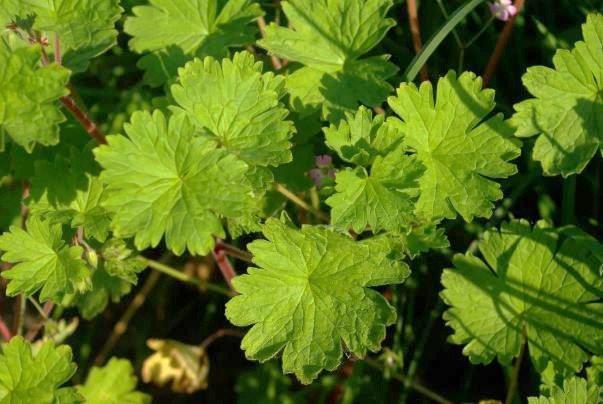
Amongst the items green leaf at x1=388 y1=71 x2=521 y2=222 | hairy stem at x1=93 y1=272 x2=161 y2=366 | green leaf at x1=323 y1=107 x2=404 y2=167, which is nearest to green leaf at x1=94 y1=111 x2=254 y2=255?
green leaf at x1=323 y1=107 x2=404 y2=167

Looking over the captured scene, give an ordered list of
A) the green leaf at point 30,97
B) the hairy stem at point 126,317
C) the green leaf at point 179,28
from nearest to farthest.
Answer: the green leaf at point 30,97, the green leaf at point 179,28, the hairy stem at point 126,317

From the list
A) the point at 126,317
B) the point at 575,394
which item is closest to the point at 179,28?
the point at 126,317

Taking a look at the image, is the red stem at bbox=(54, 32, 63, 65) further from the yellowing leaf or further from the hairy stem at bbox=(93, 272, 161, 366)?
the hairy stem at bbox=(93, 272, 161, 366)

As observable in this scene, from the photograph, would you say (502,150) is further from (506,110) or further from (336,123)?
(506,110)

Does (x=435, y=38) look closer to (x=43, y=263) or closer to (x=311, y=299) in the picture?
(x=311, y=299)

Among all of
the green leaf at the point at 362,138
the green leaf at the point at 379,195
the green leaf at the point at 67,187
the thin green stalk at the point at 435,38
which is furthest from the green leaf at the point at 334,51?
the green leaf at the point at 67,187

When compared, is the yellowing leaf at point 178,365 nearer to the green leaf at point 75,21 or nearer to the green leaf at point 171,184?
the green leaf at point 171,184

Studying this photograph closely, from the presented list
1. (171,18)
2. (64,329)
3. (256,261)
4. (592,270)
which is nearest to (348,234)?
(256,261)
